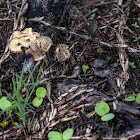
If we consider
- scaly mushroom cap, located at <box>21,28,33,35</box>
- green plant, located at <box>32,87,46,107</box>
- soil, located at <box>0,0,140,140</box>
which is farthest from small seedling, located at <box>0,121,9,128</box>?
scaly mushroom cap, located at <box>21,28,33,35</box>

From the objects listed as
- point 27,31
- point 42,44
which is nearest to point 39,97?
point 42,44

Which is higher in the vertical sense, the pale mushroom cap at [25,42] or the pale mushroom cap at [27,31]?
the pale mushroom cap at [27,31]

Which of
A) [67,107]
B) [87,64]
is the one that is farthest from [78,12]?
[67,107]

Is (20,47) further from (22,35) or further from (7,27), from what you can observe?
(7,27)

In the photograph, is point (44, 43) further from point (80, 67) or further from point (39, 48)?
point (80, 67)

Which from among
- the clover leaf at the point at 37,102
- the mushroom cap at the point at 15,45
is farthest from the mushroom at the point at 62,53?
the clover leaf at the point at 37,102

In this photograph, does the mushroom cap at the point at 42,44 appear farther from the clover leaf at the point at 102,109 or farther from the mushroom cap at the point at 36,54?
the clover leaf at the point at 102,109

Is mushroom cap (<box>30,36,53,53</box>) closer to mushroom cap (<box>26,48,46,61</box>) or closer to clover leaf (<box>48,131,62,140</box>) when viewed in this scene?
mushroom cap (<box>26,48,46,61</box>)
